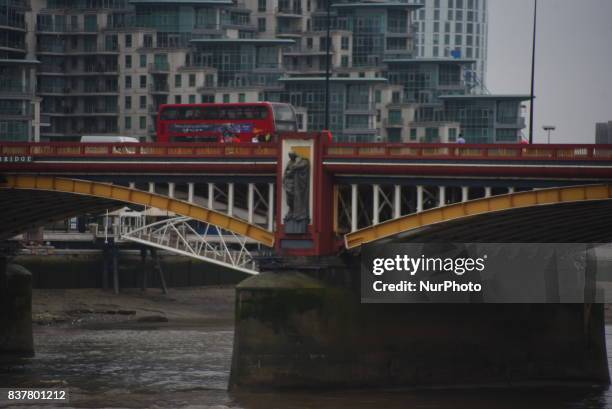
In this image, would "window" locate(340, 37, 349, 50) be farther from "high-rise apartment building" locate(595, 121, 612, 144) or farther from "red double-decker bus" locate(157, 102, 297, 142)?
"high-rise apartment building" locate(595, 121, 612, 144)

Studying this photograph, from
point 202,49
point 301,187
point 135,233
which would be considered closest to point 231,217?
point 301,187

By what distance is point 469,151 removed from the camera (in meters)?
58.8

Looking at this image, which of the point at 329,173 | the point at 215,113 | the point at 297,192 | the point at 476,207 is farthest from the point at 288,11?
the point at 476,207

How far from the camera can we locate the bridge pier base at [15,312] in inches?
2965

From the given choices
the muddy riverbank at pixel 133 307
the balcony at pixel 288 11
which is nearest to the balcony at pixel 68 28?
the balcony at pixel 288 11

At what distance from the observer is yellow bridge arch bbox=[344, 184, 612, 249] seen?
56188 mm

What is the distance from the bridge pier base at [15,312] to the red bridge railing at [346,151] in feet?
37.9

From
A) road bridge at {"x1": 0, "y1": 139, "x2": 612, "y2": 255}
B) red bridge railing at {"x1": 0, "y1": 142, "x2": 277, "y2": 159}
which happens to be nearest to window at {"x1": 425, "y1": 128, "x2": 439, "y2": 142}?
road bridge at {"x1": 0, "y1": 139, "x2": 612, "y2": 255}

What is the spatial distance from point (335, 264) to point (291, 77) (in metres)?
113

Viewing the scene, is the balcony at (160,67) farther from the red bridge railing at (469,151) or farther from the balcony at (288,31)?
the red bridge railing at (469,151)

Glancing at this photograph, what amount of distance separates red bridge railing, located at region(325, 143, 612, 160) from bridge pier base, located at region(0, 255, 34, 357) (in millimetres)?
21178

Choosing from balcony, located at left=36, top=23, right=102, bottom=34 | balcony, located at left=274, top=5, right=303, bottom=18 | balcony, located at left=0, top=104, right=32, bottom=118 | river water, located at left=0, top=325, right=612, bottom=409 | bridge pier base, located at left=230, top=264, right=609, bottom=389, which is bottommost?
river water, located at left=0, top=325, right=612, bottom=409

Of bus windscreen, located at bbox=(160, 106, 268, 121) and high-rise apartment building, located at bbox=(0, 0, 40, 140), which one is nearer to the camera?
bus windscreen, located at bbox=(160, 106, 268, 121)

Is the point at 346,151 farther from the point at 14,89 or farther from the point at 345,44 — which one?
the point at 345,44
